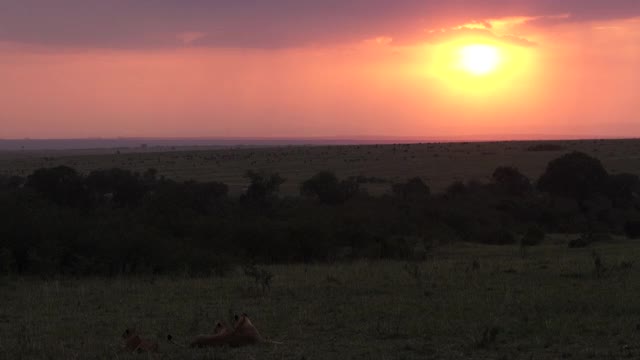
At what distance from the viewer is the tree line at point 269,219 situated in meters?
23.5

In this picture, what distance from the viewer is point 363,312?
1471 centimetres

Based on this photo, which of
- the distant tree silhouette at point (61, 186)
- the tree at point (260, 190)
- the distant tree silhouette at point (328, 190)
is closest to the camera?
the distant tree silhouette at point (61, 186)

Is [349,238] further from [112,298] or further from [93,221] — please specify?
[112,298]

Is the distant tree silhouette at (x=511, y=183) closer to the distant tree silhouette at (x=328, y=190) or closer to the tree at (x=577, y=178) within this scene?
the tree at (x=577, y=178)

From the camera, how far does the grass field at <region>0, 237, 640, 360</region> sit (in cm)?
1143

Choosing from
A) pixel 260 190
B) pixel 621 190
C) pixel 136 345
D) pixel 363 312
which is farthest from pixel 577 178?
pixel 136 345

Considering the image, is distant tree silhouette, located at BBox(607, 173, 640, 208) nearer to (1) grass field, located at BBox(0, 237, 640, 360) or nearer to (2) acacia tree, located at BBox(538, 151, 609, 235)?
(2) acacia tree, located at BBox(538, 151, 609, 235)

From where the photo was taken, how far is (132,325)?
45.1ft


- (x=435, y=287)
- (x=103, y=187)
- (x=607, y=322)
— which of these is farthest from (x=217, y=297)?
(x=103, y=187)

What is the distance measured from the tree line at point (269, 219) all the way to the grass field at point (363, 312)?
229 centimetres

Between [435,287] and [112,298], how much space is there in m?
6.33

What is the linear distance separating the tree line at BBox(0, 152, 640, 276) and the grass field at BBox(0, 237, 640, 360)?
229 centimetres

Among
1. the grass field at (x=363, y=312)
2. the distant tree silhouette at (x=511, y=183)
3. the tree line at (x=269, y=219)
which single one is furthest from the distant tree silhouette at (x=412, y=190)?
the grass field at (x=363, y=312)

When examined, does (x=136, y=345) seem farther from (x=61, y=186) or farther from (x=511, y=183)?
(x=511, y=183)
